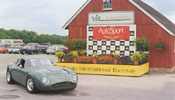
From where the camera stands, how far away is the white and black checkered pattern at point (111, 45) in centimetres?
1883

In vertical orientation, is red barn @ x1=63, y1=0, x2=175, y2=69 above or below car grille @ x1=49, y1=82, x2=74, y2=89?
above

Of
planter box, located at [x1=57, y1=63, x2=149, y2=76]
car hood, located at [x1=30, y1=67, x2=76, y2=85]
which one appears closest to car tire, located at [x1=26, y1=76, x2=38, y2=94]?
car hood, located at [x1=30, y1=67, x2=76, y2=85]

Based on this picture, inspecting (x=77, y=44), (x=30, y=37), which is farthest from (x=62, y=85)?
(x=30, y=37)

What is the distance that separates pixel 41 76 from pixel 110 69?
24.5 feet

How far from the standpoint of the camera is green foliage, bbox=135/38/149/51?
17641 mm

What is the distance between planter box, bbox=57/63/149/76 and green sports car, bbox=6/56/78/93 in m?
5.86

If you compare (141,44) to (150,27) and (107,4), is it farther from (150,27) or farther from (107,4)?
(107,4)

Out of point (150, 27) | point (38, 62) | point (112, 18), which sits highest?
point (112, 18)

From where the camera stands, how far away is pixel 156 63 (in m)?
18.3

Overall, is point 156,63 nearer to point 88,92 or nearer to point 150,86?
point 150,86

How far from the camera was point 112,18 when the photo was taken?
63.2ft

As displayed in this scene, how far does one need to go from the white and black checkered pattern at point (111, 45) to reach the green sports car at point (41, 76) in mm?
8543

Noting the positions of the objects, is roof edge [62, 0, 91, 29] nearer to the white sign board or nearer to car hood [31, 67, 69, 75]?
the white sign board

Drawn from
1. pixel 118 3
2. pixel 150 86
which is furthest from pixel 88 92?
pixel 118 3
